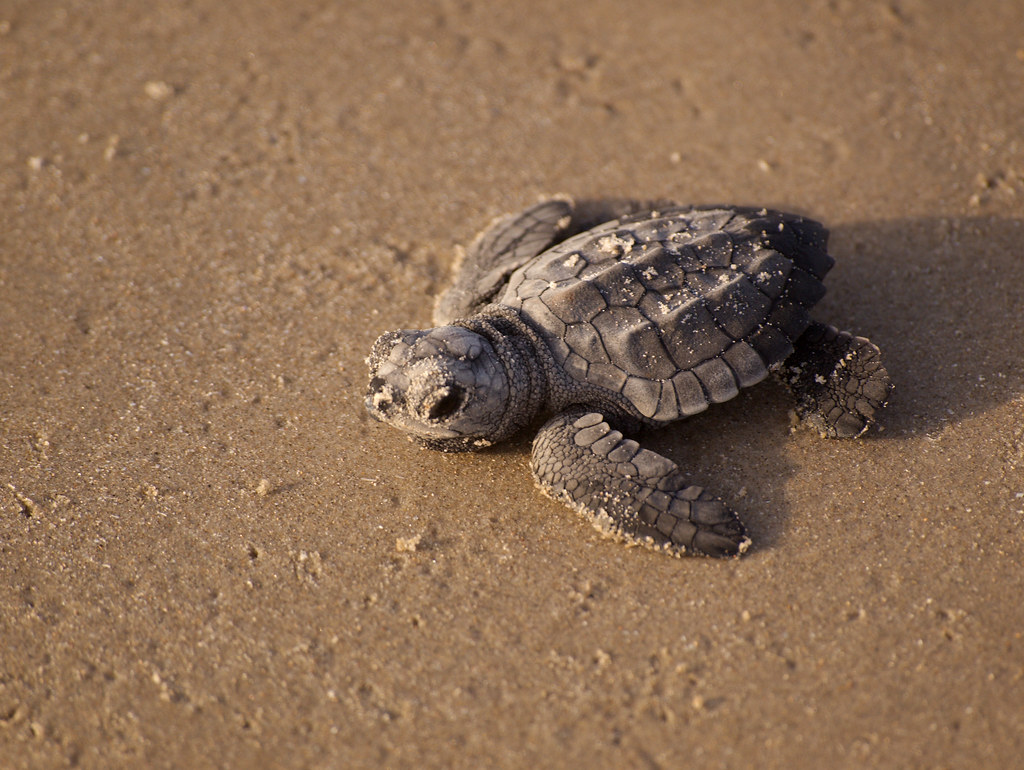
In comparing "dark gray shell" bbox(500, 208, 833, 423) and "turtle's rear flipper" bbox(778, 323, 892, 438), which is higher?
"dark gray shell" bbox(500, 208, 833, 423)

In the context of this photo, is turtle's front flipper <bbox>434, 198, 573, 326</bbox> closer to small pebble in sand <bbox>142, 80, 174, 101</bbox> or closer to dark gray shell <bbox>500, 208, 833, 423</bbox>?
dark gray shell <bbox>500, 208, 833, 423</bbox>

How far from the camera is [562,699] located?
232 cm

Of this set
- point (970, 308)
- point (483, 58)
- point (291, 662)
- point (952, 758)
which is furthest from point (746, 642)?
point (483, 58)

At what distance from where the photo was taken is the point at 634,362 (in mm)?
2844

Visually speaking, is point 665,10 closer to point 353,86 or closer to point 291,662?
point 353,86

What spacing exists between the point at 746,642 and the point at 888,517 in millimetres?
780

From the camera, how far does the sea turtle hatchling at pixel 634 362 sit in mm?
2689

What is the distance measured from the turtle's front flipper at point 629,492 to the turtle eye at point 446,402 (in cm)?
38

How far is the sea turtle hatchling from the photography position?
8.82 ft

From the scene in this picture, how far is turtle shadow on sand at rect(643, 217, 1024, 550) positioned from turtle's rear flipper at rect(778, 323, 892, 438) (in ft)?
0.35

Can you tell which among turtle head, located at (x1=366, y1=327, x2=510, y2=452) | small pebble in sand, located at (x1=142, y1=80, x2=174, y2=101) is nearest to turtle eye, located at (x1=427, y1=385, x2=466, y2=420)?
turtle head, located at (x1=366, y1=327, x2=510, y2=452)

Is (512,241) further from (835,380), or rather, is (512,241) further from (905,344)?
(905,344)

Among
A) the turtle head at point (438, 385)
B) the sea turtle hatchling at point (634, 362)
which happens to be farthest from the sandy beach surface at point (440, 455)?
the turtle head at point (438, 385)

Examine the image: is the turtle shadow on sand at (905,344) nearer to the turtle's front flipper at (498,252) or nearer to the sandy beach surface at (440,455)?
the sandy beach surface at (440,455)
